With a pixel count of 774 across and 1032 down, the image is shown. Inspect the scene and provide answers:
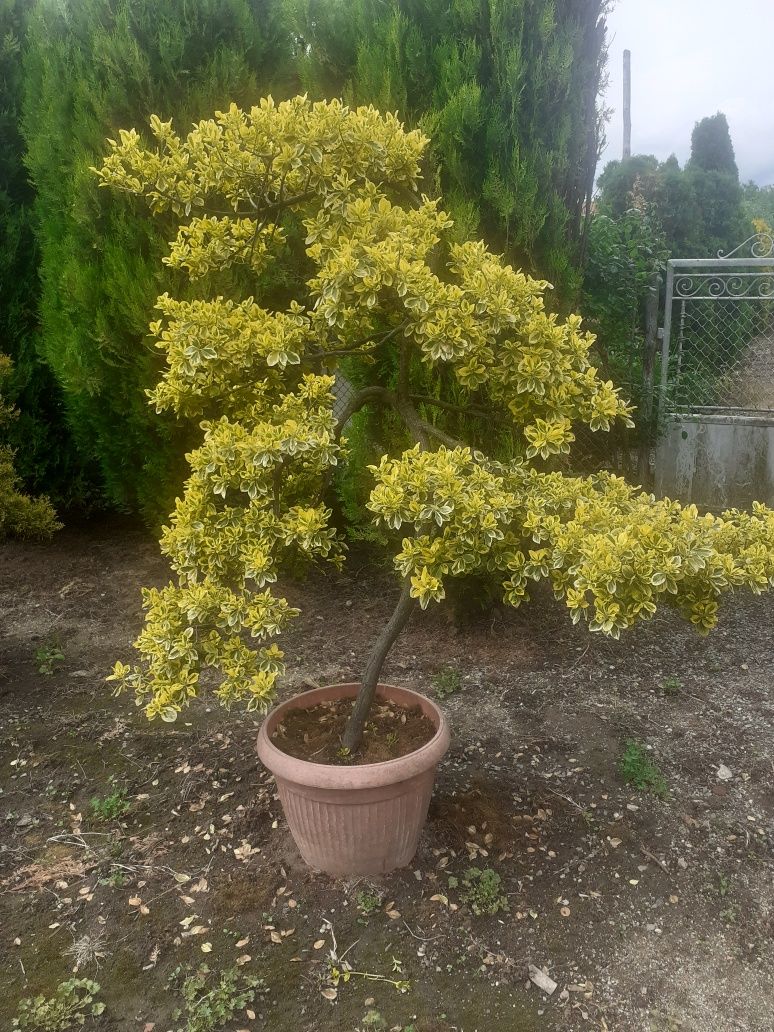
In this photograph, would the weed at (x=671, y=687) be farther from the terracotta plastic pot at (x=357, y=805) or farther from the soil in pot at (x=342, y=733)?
the terracotta plastic pot at (x=357, y=805)

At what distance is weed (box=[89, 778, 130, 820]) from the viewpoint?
9.85ft

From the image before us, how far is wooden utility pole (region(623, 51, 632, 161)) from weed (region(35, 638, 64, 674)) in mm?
17551

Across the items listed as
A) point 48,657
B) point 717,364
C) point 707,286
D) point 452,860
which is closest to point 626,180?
point 717,364

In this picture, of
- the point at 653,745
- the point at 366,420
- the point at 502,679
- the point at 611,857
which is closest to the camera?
the point at 611,857

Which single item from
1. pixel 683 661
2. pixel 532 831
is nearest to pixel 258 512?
pixel 532 831

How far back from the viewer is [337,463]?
8.35 ft

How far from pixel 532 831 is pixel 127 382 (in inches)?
136

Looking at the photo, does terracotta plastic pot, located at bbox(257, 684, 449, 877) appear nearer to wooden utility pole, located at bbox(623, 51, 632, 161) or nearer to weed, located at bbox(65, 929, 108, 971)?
weed, located at bbox(65, 929, 108, 971)

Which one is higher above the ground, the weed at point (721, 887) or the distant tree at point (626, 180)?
the distant tree at point (626, 180)

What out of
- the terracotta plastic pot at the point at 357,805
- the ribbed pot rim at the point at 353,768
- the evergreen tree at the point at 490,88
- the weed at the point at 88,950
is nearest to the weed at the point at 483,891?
the terracotta plastic pot at the point at 357,805

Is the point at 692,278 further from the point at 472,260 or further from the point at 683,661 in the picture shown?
the point at 472,260

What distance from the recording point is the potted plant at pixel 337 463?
7.55 ft

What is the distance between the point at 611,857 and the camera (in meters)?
2.75

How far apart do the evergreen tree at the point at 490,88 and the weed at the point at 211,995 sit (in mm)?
3193
